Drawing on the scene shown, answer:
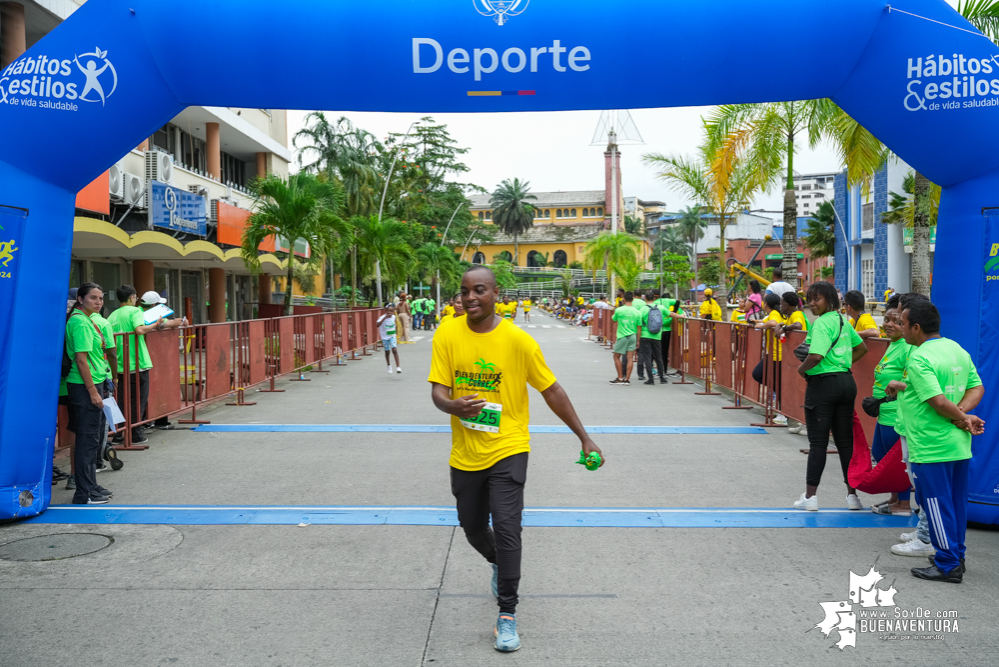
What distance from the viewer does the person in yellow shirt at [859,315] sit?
7.04 meters

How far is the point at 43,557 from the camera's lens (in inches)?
207

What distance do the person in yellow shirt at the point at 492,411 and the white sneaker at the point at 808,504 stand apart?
10.3ft

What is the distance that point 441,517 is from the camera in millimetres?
6215

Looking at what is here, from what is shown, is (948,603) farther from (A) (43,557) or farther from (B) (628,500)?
(A) (43,557)

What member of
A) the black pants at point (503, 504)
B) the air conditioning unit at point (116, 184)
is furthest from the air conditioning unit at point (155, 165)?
the black pants at point (503, 504)

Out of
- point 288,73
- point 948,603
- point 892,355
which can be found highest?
point 288,73

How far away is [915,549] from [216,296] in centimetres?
2779

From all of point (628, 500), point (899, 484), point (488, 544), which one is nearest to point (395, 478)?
point (628, 500)

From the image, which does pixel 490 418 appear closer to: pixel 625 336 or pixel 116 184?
pixel 625 336

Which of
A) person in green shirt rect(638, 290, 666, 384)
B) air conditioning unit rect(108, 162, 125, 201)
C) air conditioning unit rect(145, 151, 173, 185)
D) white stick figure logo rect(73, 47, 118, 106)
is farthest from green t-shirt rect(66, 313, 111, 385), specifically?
air conditioning unit rect(145, 151, 173, 185)

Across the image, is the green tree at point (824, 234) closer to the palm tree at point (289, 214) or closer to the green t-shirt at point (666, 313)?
the green t-shirt at point (666, 313)

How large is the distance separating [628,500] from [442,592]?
8.46ft

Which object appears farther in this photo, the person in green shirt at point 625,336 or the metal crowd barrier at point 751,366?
the person in green shirt at point 625,336

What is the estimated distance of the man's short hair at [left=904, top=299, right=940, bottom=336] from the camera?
4.90m
